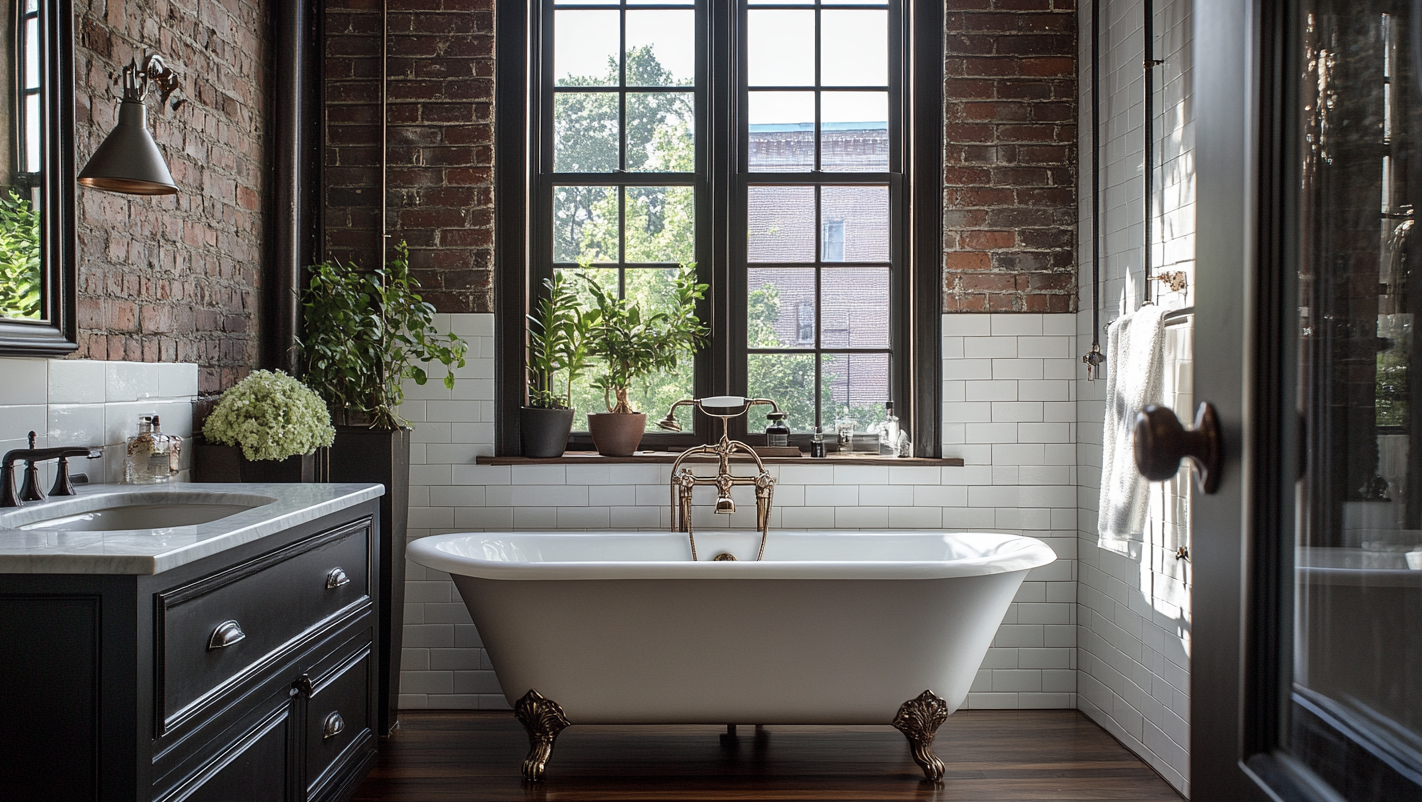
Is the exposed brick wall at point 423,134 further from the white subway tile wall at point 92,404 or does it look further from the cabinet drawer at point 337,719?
the cabinet drawer at point 337,719

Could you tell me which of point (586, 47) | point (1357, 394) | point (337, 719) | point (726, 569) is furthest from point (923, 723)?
point (586, 47)

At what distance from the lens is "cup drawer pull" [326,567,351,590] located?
2.24 meters

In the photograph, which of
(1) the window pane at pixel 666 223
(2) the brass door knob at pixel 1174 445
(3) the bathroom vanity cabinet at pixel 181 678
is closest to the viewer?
(2) the brass door knob at pixel 1174 445

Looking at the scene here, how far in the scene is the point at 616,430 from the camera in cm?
358

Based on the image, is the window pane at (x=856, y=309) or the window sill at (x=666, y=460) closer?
the window sill at (x=666, y=460)

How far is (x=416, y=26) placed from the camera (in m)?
3.61

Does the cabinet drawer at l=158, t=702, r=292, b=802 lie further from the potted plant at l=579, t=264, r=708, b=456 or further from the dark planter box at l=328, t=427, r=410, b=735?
the potted plant at l=579, t=264, r=708, b=456

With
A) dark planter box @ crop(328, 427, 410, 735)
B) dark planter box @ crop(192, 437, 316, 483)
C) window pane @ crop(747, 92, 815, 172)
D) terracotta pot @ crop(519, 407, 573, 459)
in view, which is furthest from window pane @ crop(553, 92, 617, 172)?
dark planter box @ crop(192, 437, 316, 483)

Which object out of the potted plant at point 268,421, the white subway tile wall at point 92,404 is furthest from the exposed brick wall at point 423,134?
the white subway tile wall at point 92,404

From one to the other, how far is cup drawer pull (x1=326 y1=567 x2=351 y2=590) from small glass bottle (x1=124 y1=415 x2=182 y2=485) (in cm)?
60

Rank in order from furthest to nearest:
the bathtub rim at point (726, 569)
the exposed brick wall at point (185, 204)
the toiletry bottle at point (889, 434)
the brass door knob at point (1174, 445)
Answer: the toiletry bottle at point (889, 434), the bathtub rim at point (726, 569), the exposed brick wall at point (185, 204), the brass door knob at point (1174, 445)

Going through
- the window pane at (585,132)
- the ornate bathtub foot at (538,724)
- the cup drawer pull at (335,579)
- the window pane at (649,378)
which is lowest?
the ornate bathtub foot at (538,724)

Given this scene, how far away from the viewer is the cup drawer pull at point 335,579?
2.24 m

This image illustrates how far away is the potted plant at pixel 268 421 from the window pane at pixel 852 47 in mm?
2444
